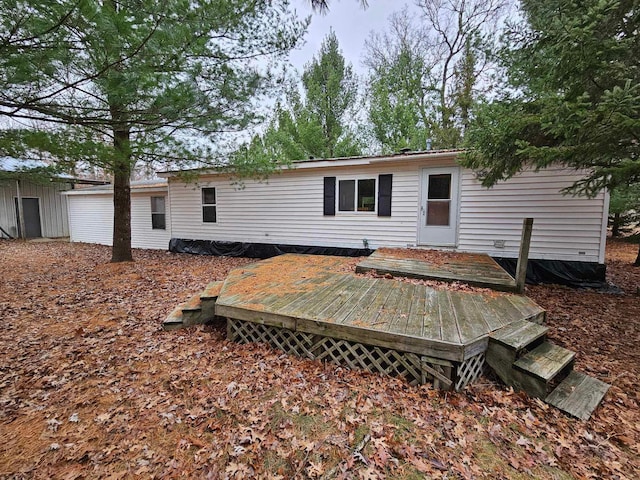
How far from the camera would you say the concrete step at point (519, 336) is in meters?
2.54

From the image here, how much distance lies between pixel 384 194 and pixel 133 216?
10.1 meters

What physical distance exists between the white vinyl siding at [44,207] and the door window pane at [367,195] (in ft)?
47.3

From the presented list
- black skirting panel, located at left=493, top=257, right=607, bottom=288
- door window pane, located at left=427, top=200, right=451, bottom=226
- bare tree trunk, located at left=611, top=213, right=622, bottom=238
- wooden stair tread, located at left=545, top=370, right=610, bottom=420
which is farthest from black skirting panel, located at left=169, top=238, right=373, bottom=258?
bare tree trunk, located at left=611, top=213, right=622, bottom=238

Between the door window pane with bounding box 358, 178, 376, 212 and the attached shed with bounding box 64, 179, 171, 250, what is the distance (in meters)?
7.12

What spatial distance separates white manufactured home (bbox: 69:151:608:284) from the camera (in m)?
6.09

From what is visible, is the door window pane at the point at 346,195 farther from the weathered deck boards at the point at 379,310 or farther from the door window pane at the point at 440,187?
the weathered deck boards at the point at 379,310

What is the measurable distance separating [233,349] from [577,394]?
3.28 meters

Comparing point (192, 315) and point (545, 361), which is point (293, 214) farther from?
point (545, 361)

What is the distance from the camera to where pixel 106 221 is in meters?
12.6

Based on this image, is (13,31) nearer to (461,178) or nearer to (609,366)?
(609,366)

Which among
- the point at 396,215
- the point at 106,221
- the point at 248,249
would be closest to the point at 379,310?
the point at 396,215

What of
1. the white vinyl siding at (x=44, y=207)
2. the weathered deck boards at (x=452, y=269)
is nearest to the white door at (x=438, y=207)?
the weathered deck boards at (x=452, y=269)

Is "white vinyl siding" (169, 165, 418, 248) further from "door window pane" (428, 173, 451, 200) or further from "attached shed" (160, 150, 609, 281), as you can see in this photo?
"door window pane" (428, 173, 451, 200)

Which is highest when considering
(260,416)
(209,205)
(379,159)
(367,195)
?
(379,159)
